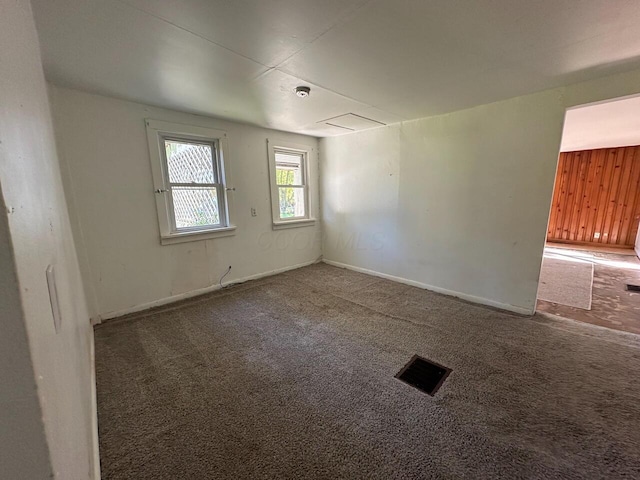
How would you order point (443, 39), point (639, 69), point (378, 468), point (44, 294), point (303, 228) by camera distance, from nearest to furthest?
1. point (44, 294)
2. point (378, 468)
3. point (443, 39)
4. point (639, 69)
5. point (303, 228)

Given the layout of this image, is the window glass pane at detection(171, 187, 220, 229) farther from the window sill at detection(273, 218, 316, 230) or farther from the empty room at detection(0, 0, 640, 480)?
the window sill at detection(273, 218, 316, 230)

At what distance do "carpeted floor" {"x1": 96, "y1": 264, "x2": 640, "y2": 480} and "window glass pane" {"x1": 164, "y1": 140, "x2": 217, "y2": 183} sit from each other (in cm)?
167

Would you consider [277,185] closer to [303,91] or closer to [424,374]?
[303,91]

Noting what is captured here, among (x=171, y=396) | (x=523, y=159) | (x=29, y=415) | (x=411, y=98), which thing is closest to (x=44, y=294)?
(x=29, y=415)

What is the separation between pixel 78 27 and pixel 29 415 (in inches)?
80.8

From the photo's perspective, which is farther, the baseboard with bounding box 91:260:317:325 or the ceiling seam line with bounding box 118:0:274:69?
the baseboard with bounding box 91:260:317:325

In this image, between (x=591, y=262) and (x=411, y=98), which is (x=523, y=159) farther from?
(x=591, y=262)

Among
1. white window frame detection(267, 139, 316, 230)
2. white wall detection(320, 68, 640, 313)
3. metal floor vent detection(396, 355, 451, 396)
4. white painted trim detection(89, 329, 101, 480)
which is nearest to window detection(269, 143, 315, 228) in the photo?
white window frame detection(267, 139, 316, 230)

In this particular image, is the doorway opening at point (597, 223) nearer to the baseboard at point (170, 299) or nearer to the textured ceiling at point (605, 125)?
the textured ceiling at point (605, 125)

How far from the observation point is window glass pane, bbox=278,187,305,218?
13.9ft

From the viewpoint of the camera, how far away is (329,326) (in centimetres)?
253

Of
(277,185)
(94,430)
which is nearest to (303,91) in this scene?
(277,185)

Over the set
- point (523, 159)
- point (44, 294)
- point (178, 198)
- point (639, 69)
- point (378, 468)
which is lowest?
point (378, 468)

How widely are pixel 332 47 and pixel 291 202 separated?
2.85 m
